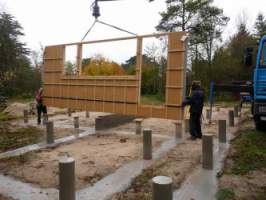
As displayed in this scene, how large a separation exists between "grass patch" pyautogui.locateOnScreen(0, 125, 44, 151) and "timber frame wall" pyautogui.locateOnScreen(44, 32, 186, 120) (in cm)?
157

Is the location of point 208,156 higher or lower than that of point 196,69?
lower

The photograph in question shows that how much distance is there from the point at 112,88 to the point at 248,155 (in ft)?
15.5

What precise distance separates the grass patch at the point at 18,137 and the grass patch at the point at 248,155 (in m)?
5.80

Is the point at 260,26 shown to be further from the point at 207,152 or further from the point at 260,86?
the point at 207,152

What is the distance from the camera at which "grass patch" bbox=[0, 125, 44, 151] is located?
22.2 feet

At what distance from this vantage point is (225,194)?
3.46 m

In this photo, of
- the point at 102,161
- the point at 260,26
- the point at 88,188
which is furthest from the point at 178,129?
the point at 260,26

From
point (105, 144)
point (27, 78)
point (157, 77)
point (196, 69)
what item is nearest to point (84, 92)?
point (105, 144)

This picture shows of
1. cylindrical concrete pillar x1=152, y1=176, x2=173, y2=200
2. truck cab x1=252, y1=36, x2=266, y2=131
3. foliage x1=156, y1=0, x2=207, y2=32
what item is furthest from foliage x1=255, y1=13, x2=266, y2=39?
cylindrical concrete pillar x1=152, y1=176, x2=173, y2=200

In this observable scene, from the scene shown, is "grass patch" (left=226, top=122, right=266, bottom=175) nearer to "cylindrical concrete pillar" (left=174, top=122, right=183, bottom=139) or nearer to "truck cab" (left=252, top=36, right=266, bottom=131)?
"truck cab" (left=252, top=36, right=266, bottom=131)

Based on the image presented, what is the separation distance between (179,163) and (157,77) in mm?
16690

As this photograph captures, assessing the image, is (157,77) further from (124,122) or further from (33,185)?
(33,185)

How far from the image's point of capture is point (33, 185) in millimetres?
3939

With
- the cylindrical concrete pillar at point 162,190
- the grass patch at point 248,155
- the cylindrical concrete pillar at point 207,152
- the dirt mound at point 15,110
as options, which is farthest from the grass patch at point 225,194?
the dirt mound at point 15,110
